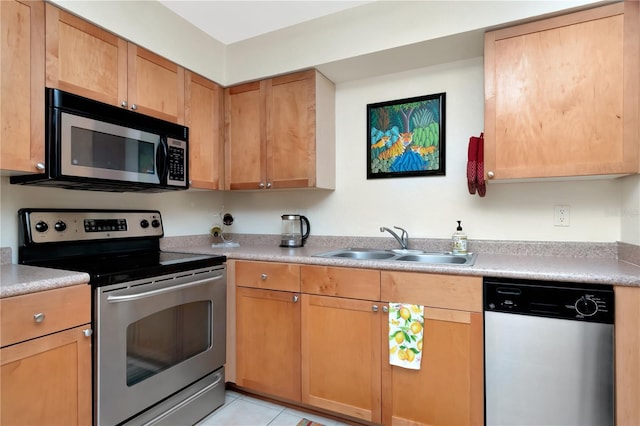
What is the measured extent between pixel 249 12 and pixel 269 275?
1.60m

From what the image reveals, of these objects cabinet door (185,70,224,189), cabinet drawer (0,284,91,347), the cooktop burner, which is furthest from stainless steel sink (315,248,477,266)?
cabinet drawer (0,284,91,347)

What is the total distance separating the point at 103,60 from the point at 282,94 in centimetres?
102

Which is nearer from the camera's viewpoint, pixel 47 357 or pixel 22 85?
pixel 47 357

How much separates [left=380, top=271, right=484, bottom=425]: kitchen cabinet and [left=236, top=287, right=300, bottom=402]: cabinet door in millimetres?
509

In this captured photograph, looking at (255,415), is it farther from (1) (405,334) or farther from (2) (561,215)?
(2) (561,215)

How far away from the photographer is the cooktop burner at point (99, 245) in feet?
5.01

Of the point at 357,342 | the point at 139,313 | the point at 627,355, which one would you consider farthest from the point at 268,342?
the point at 627,355

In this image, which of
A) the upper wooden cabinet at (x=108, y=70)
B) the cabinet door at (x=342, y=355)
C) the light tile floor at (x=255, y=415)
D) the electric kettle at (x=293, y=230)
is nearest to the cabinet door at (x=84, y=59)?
the upper wooden cabinet at (x=108, y=70)

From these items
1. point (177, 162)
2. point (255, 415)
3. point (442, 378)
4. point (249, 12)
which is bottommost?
point (255, 415)

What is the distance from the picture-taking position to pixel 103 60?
5.69 feet

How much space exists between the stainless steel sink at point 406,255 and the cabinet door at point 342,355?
333 millimetres

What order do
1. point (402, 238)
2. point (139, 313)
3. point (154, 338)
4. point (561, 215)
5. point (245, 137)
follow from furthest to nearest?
point (245, 137)
point (402, 238)
point (561, 215)
point (154, 338)
point (139, 313)

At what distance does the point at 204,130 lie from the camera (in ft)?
7.63

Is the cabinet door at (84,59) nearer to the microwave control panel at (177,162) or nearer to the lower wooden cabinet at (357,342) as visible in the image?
the microwave control panel at (177,162)
